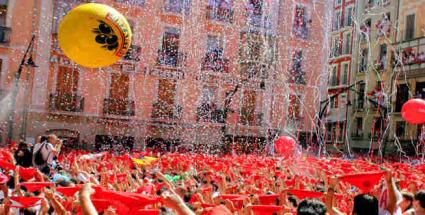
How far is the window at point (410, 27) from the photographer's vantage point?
3208cm

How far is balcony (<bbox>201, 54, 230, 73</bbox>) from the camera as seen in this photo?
1040 inches

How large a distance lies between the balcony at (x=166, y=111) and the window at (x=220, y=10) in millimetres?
4355

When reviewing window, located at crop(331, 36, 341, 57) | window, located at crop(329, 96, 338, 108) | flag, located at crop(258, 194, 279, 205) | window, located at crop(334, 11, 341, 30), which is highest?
window, located at crop(334, 11, 341, 30)

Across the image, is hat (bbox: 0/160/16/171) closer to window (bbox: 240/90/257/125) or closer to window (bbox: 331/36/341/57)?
window (bbox: 240/90/257/125)

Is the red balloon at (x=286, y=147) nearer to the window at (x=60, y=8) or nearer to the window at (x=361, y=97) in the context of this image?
the window at (x=60, y=8)

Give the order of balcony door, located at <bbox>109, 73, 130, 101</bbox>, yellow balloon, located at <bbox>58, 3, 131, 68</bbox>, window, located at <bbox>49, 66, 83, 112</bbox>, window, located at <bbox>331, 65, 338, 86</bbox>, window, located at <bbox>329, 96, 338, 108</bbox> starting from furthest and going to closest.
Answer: window, located at <bbox>331, 65, 338, 86</bbox>
window, located at <bbox>329, 96, 338, 108</bbox>
balcony door, located at <bbox>109, 73, 130, 101</bbox>
window, located at <bbox>49, 66, 83, 112</bbox>
yellow balloon, located at <bbox>58, 3, 131, 68</bbox>

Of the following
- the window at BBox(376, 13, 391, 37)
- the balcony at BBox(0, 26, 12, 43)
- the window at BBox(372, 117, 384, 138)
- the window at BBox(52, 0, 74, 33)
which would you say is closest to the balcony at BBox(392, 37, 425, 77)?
the window at BBox(376, 13, 391, 37)

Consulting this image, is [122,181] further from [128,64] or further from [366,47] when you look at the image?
[366,47]

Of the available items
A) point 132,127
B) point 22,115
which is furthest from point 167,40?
point 22,115

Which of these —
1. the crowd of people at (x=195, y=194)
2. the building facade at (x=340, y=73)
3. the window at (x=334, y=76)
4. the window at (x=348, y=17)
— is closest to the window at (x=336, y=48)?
the building facade at (x=340, y=73)

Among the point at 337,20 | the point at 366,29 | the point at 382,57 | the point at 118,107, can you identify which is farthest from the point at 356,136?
the point at 118,107

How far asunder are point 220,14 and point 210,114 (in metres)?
4.58

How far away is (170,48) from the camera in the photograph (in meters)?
26.3

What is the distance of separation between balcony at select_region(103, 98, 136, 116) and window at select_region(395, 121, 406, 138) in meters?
14.2
